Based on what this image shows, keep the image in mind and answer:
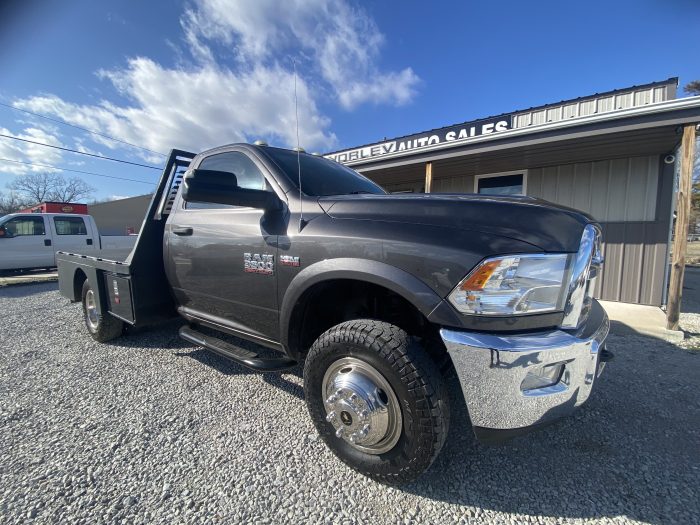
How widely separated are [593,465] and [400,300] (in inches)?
58.9

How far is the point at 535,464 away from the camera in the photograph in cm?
196

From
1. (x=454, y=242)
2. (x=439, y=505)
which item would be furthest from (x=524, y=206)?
(x=439, y=505)

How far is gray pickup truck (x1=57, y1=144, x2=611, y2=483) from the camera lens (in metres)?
1.44

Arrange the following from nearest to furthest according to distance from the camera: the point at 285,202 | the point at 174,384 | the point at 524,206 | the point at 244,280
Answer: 1. the point at 524,206
2. the point at 285,202
3. the point at 244,280
4. the point at 174,384

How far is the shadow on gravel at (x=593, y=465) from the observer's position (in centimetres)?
167

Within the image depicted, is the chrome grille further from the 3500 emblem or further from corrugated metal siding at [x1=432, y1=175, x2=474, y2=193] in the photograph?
corrugated metal siding at [x1=432, y1=175, x2=474, y2=193]

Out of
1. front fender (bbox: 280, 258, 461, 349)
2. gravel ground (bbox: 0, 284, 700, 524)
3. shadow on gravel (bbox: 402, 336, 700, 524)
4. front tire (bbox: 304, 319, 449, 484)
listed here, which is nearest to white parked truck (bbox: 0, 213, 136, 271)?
gravel ground (bbox: 0, 284, 700, 524)

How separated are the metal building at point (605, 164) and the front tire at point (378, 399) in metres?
5.07

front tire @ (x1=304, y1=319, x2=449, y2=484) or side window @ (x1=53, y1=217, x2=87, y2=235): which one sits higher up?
side window @ (x1=53, y1=217, x2=87, y2=235)

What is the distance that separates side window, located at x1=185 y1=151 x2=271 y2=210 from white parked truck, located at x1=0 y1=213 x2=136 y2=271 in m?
8.33

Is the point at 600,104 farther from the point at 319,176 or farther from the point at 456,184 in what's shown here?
the point at 319,176

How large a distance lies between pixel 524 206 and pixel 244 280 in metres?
1.81

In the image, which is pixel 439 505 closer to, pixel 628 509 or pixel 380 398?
pixel 380 398

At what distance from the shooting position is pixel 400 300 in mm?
2049
